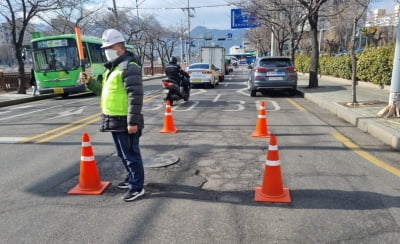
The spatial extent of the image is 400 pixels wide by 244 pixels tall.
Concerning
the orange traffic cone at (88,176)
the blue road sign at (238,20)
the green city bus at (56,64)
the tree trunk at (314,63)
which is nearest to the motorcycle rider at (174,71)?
the green city bus at (56,64)

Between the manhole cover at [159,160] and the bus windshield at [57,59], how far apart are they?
42.9 feet

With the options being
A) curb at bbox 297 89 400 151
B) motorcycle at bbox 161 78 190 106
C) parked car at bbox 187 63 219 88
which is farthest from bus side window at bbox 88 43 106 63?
curb at bbox 297 89 400 151

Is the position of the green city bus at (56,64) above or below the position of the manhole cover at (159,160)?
above

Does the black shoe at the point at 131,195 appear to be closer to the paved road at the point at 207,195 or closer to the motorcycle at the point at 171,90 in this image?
the paved road at the point at 207,195

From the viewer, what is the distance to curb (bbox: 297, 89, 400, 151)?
6.08 metres

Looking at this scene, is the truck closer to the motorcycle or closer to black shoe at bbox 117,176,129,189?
the motorcycle

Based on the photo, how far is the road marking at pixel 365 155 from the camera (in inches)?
193

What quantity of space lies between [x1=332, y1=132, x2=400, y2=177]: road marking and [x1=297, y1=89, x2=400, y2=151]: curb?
620mm

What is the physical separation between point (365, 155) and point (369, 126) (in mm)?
1891

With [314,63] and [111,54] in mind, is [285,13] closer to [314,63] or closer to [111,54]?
[314,63]

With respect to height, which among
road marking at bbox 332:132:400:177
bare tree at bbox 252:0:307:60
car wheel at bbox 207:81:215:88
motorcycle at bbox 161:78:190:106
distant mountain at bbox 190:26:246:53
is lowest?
road marking at bbox 332:132:400:177

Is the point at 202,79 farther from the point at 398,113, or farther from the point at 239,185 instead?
the point at 239,185

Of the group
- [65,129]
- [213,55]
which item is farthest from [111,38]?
[213,55]

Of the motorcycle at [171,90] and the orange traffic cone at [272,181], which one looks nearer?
the orange traffic cone at [272,181]
